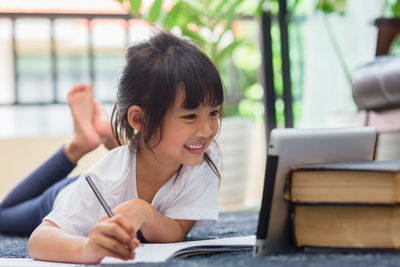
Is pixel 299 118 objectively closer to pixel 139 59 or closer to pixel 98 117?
pixel 98 117

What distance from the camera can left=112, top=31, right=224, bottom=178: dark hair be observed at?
0.87 meters

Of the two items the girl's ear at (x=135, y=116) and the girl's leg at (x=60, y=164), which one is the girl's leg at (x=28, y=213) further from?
the girl's ear at (x=135, y=116)

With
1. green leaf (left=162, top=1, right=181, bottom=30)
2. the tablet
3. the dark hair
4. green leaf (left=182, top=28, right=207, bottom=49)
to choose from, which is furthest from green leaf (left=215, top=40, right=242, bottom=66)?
the tablet

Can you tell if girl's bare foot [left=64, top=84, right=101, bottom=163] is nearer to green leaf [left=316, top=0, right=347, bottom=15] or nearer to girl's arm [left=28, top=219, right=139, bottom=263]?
girl's arm [left=28, top=219, right=139, bottom=263]

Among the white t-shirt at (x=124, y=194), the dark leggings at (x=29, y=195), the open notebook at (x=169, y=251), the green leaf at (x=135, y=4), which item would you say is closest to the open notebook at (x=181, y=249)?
the open notebook at (x=169, y=251)

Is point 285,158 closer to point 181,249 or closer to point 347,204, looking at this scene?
point 347,204

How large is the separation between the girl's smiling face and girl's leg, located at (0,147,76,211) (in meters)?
0.58

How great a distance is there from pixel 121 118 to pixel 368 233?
49 cm

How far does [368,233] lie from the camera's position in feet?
2.17

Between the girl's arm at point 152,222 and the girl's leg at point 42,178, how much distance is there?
21.9 inches

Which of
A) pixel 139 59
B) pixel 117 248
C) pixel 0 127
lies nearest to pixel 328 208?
pixel 117 248

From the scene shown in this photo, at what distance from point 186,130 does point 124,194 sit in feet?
0.57

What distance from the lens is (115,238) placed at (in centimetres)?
69

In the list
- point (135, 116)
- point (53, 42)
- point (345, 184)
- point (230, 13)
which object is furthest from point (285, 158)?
point (53, 42)
